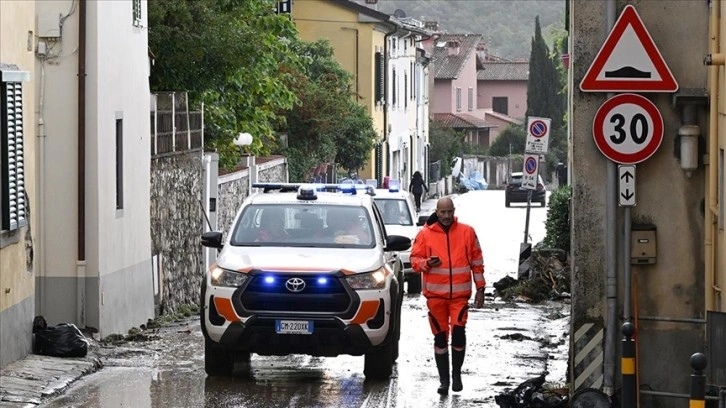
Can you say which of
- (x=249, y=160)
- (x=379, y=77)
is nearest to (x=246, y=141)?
(x=249, y=160)

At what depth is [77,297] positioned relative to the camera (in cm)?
1809

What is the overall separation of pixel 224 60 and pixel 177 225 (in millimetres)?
5319

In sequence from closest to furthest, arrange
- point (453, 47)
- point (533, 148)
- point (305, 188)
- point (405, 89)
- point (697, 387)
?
Result: point (697, 387) < point (305, 188) < point (533, 148) < point (405, 89) < point (453, 47)

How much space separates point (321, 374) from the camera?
15.1m

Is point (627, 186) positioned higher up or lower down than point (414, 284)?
higher up

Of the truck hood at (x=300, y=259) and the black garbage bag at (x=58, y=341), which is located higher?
the truck hood at (x=300, y=259)

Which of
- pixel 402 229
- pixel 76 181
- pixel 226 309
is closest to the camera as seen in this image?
pixel 226 309

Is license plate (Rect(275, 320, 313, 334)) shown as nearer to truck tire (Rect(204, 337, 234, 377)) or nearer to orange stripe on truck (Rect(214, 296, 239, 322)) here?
orange stripe on truck (Rect(214, 296, 239, 322))

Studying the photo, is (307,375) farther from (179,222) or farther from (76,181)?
(179,222)

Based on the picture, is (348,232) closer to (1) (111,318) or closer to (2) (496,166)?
(1) (111,318)

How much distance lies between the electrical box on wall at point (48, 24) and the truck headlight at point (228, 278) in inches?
193

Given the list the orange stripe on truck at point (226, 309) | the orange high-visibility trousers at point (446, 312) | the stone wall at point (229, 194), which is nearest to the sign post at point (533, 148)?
the stone wall at point (229, 194)

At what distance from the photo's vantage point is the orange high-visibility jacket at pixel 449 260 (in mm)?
13680

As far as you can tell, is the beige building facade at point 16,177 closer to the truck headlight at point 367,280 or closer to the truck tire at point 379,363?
the truck headlight at point 367,280
